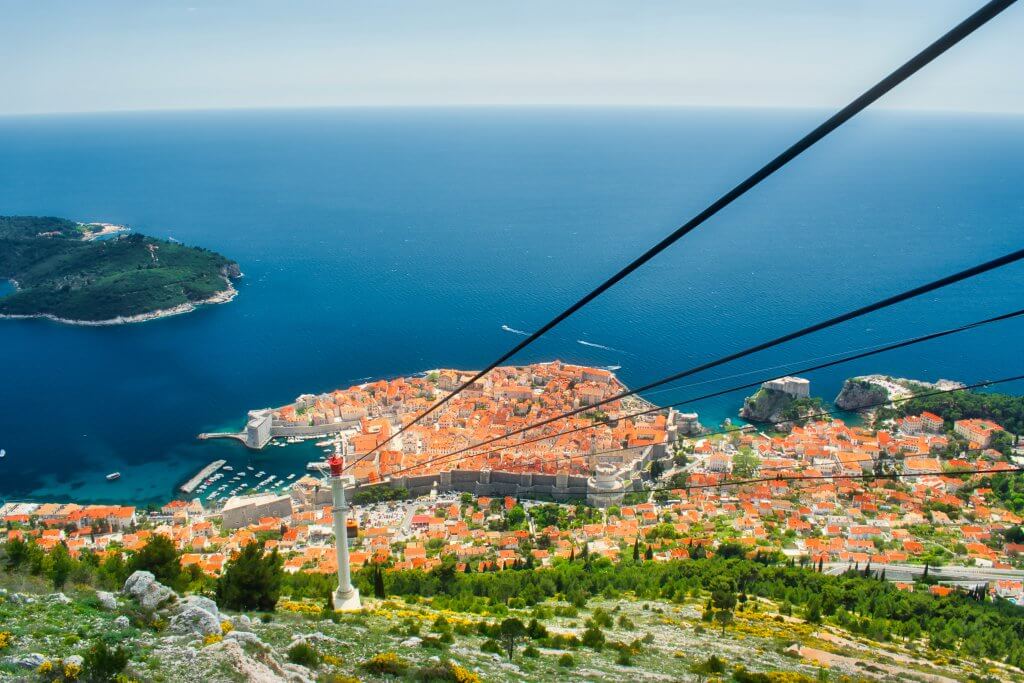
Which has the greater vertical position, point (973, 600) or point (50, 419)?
point (50, 419)

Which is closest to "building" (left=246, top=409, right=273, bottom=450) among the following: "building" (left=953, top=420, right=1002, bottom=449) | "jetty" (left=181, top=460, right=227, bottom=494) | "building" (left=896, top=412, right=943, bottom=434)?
"jetty" (left=181, top=460, right=227, bottom=494)

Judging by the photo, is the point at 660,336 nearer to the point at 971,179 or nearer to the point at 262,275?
the point at 262,275

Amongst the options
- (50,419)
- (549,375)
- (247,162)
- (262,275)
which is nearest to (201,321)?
(262,275)

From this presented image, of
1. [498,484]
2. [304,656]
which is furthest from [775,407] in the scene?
[304,656]

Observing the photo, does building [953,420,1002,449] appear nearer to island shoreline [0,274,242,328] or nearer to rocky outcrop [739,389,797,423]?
rocky outcrop [739,389,797,423]

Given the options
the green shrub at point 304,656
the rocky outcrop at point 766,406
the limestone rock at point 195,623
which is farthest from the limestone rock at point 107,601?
the rocky outcrop at point 766,406

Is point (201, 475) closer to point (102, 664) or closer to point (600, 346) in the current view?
point (600, 346)
